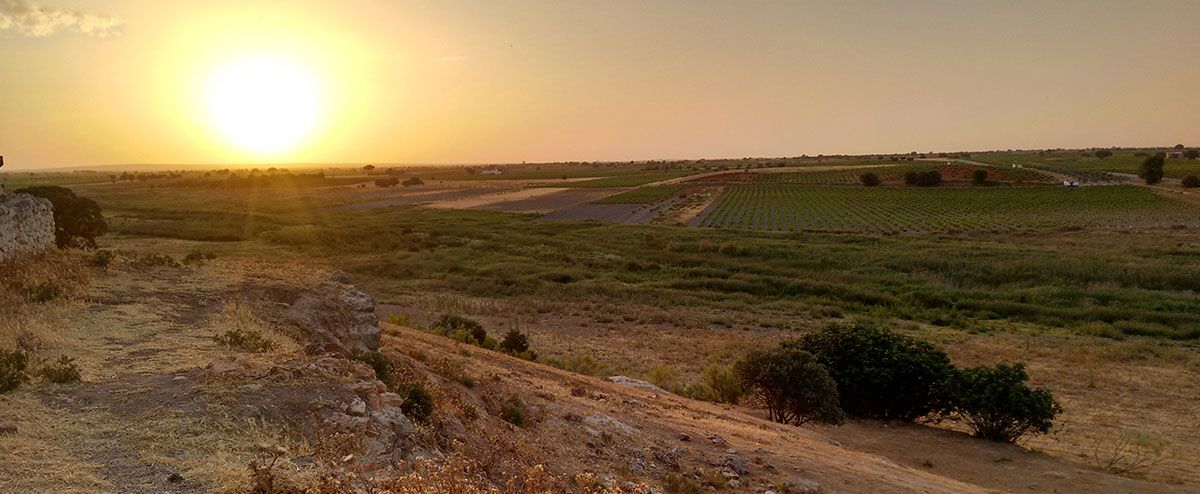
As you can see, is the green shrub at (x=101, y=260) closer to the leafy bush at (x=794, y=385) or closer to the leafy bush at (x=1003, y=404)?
the leafy bush at (x=794, y=385)

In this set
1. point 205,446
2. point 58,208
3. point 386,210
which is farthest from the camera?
point 386,210

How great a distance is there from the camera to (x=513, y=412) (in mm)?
10719

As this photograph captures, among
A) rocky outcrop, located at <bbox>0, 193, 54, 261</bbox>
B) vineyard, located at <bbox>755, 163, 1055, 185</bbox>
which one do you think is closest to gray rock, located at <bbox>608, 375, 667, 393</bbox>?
rocky outcrop, located at <bbox>0, 193, 54, 261</bbox>

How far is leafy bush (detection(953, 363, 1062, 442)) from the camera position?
583 inches

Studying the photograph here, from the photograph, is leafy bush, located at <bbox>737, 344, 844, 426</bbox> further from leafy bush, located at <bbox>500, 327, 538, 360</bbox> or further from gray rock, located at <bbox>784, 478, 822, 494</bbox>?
leafy bush, located at <bbox>500, 327, 538, 360</bbox>

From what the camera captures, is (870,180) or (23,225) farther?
(870,180)

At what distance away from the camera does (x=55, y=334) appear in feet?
32.0

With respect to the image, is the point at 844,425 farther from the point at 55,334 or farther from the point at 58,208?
the point at 58,208

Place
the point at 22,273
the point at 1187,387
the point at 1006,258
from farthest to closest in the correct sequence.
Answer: the point at 1006,258 → the point at 1187,387 → the point at 22,273

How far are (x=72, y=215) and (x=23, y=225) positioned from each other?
42.0 ft

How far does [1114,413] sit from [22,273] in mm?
30068

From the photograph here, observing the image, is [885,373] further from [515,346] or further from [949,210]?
[949,210]

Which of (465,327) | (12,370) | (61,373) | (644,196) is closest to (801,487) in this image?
(61,373)

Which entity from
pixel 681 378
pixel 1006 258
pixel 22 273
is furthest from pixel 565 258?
pixel 22 273
